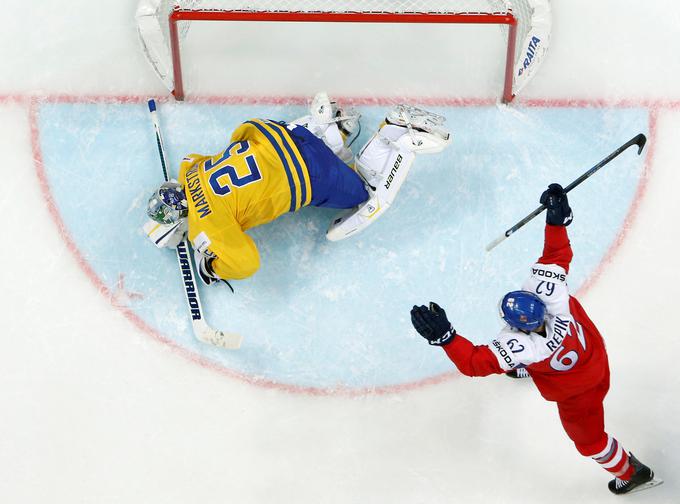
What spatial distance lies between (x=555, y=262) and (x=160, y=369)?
6.57ft

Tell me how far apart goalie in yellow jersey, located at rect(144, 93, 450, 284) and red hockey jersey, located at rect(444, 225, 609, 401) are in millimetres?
866

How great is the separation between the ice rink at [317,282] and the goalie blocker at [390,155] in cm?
22

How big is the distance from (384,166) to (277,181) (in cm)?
57

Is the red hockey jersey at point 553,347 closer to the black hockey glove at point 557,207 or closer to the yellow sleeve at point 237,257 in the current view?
the black hockey glove at point 557,207

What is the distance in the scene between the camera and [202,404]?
472 cm

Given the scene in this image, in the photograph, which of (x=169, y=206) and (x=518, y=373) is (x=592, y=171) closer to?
(x=518, y=373)

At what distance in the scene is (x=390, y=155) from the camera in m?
4.60

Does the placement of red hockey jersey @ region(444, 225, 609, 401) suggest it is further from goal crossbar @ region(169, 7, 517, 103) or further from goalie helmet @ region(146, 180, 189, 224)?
goalie helmet @ region(146, 180, 189, 224)

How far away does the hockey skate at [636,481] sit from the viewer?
179 inches

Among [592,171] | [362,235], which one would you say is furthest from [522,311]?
[362,235]

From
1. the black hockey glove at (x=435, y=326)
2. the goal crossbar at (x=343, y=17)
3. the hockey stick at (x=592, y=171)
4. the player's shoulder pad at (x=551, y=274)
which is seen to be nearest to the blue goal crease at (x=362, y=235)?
the hockey stick at (x=592, y=171)

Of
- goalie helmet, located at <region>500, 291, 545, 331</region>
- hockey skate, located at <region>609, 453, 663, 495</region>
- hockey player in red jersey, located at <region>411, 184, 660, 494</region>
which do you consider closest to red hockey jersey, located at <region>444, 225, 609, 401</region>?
hockey player in red jersey, located at <region>411, 184, 660, 494</region>

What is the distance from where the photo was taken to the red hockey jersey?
3.93 m

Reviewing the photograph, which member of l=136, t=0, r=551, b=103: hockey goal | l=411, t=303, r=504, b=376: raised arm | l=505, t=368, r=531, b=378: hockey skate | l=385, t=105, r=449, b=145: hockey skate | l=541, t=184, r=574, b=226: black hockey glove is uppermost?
l=136, t=0, r=551, b=103: hockey goal
